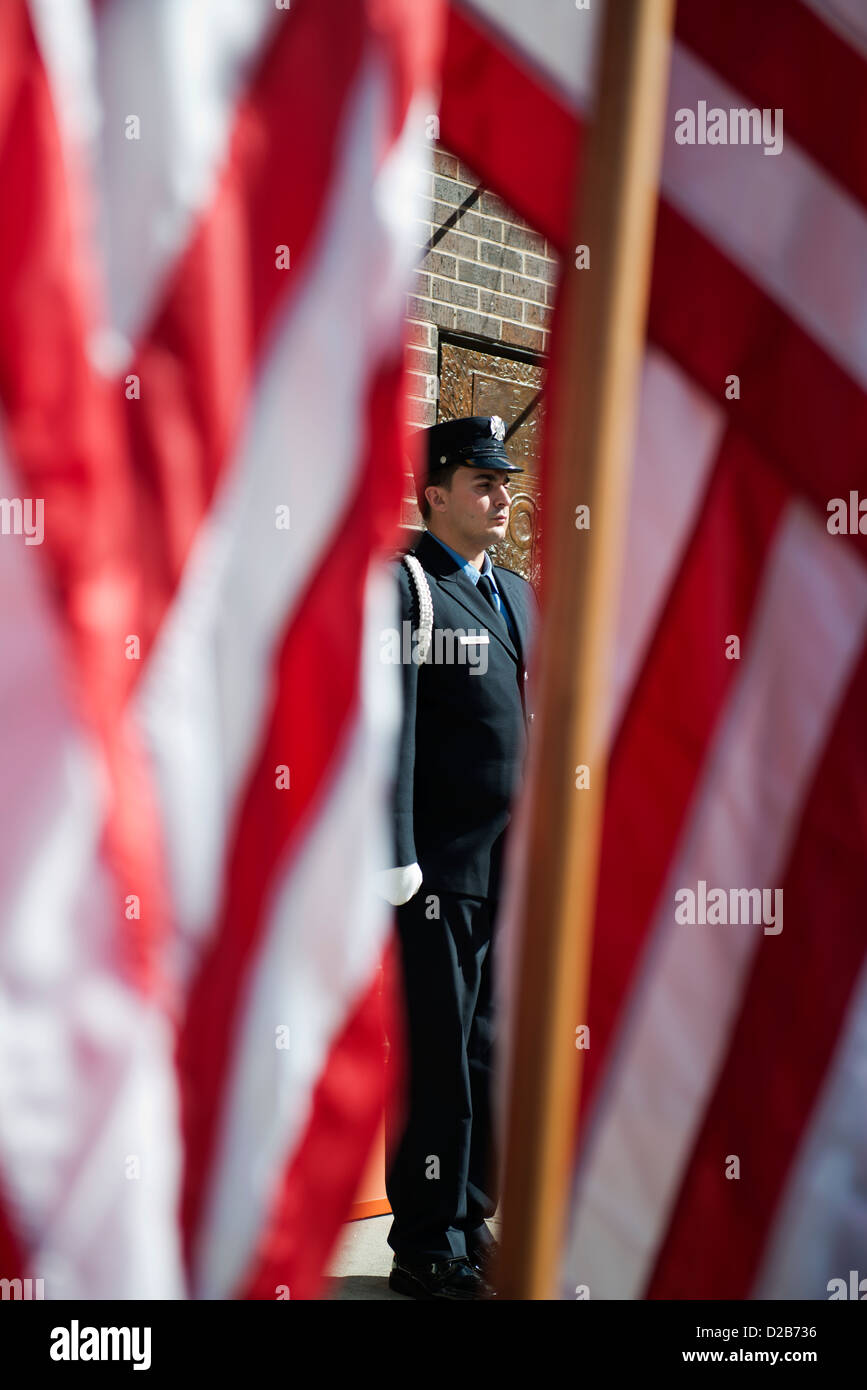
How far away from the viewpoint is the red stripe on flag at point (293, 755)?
115cm

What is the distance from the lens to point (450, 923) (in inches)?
125

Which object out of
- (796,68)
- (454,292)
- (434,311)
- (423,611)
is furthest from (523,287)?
(796,68)

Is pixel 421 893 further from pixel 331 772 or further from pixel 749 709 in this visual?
pixel 331 772

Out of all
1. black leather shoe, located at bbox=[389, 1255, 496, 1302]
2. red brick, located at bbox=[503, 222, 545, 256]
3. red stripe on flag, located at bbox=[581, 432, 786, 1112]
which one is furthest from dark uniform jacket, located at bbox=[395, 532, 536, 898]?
red brick, located at bbox=[503, 222, 545, 256]

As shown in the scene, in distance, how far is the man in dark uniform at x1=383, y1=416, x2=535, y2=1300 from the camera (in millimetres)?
3145

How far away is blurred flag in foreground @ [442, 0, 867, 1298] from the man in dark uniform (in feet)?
5.28

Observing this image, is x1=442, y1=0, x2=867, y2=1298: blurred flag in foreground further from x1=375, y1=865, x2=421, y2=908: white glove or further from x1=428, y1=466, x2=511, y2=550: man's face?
x1=428, y1=466, x2=511, y2=550: man's face

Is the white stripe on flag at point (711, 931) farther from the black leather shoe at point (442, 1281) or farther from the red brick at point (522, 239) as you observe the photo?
the red brick at point (522, 239)

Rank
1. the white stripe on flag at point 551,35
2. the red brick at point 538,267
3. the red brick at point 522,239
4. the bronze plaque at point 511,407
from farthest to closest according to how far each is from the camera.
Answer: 1. the red brick at point 538,267
2. the red brick at point 522,239
3. the bronze plaque at point 511,407
4. the white stripe on flag at point 551,35

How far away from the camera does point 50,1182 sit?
3.55 feet

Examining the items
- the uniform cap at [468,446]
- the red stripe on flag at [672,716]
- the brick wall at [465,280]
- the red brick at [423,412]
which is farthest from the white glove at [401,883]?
the red brick at [423,412]

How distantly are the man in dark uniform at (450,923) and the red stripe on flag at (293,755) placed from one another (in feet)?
6.10

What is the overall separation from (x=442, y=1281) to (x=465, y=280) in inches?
142

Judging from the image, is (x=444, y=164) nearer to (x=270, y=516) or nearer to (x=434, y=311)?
(x=434, y=311)
